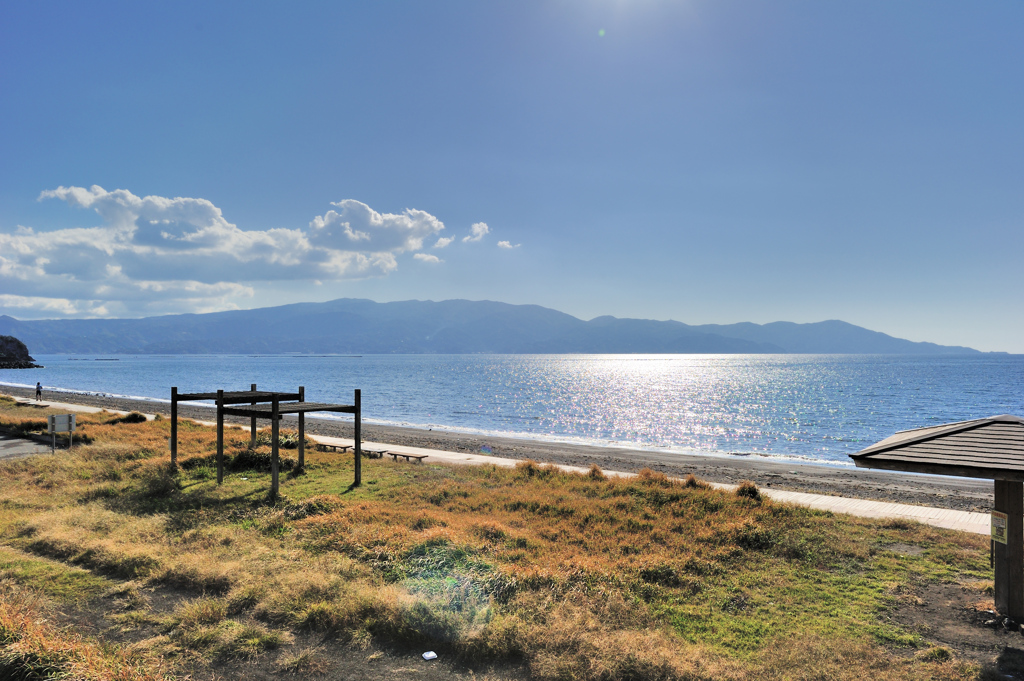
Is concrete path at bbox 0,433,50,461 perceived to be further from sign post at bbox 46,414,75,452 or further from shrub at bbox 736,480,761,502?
shrub at bbox 736,480,761,502

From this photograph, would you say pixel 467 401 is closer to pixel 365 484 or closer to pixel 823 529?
pixel 365 484

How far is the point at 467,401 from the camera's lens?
74.3 metres

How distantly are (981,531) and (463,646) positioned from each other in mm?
13279

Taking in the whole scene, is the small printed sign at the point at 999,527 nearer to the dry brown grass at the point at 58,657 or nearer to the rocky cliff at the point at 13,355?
the dry brown grass at the point at 58,657

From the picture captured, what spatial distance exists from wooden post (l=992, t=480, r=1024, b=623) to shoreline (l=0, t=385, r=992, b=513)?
504 inches

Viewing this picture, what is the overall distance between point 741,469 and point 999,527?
20.5 metres

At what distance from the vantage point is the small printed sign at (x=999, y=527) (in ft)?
24.8

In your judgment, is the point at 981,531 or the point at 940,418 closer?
the point at 981,531

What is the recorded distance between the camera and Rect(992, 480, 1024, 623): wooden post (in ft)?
24.5

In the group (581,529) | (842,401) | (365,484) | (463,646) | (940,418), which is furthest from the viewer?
(842,401)

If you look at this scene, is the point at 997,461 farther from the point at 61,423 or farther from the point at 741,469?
the point at 61,423

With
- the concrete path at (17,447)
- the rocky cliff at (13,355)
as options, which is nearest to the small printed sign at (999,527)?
the concrete path at (17,447)

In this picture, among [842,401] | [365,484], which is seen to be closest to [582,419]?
[842,401]

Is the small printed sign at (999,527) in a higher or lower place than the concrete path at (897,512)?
higher
